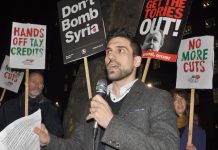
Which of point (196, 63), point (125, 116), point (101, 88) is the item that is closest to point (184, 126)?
point (196, 63)

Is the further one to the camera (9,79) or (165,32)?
(9,79)

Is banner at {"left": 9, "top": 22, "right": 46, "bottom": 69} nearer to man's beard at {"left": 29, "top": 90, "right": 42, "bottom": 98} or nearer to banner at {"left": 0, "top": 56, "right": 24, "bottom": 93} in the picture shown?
man's beard at {"left": 29, "top": 90, "right": 42, "bottom": 98}

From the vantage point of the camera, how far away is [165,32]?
5094 mm

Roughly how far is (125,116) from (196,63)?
132 inches

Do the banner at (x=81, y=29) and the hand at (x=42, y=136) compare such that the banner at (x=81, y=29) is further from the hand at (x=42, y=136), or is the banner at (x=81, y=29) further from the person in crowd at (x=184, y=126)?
the hand at (x=42, y=136)

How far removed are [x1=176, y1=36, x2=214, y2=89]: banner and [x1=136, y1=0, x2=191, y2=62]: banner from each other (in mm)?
1006

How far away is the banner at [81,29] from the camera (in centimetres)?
478

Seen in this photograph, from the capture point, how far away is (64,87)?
2586 inches

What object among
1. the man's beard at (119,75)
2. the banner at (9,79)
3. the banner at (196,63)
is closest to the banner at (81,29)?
the man's beard at (119,75)

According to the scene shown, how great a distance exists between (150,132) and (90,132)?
0.69 metres

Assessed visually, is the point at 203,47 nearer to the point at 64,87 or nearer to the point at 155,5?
the point at 155,5

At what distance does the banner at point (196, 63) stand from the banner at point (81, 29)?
6.46 ft

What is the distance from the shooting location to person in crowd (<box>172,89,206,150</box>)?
5.36 meters

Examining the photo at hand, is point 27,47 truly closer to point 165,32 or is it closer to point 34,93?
point 34,93
